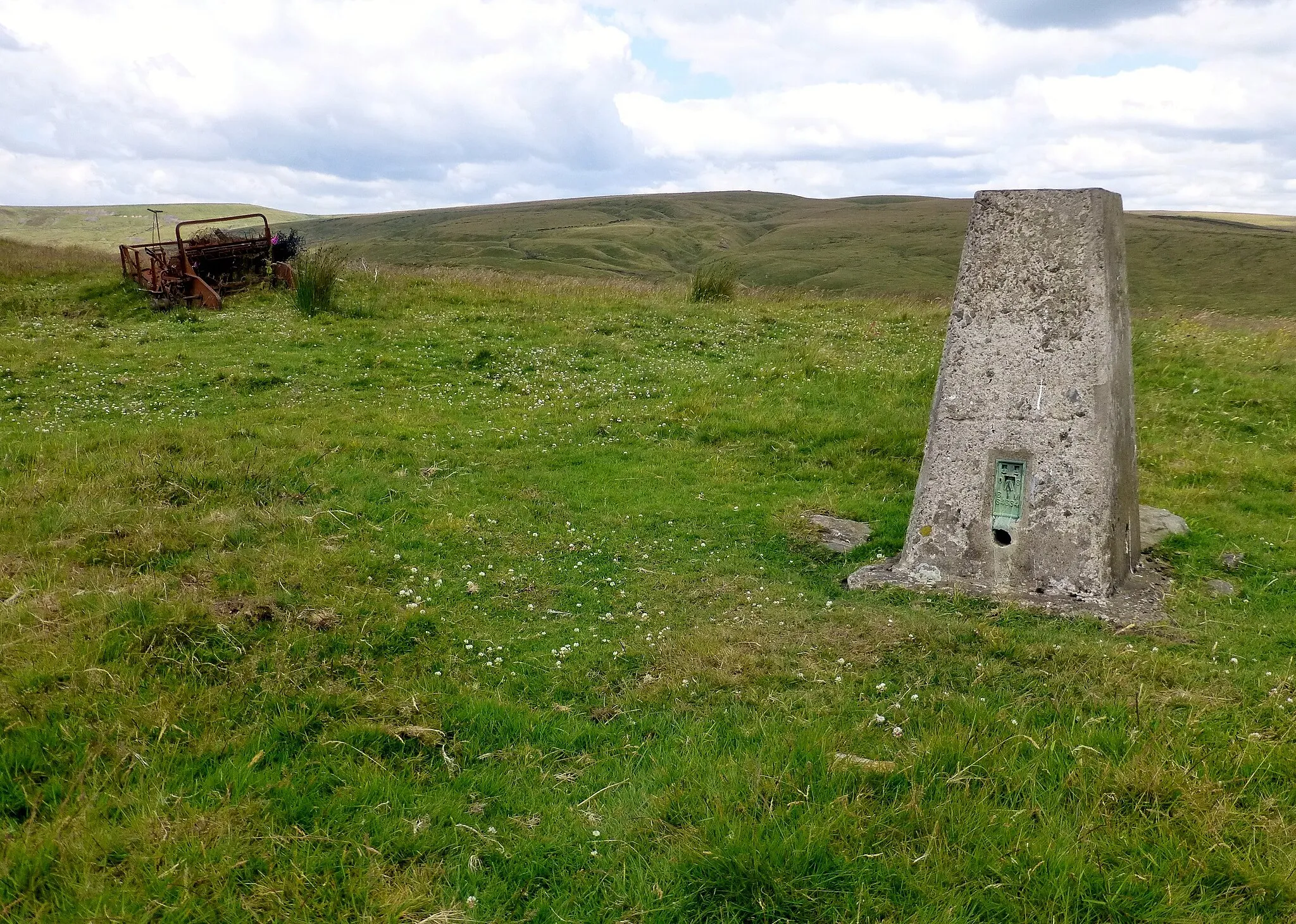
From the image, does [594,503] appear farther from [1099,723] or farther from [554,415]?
[1099,723]

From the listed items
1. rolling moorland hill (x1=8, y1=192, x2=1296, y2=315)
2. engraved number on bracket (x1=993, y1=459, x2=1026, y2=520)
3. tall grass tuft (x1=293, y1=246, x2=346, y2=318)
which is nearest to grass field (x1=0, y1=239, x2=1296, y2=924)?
engraved number on bracket (x1=993, y1=459, x2=1026, y2=520)

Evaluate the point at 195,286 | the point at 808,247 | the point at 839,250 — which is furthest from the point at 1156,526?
the point at 808,247

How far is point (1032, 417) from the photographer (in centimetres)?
693

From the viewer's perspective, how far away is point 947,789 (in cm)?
411

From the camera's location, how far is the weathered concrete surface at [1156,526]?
8234 millimetres

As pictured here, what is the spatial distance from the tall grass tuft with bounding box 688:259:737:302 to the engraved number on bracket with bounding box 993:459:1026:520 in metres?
→ 16.5

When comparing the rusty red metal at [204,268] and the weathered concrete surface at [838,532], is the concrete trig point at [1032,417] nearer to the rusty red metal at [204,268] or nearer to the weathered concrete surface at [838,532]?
the weathered concrete surface at [838,532]

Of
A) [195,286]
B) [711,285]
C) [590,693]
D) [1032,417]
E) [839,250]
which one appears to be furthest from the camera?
[839,250]

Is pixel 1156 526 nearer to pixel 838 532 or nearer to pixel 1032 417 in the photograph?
pixel 1032 417

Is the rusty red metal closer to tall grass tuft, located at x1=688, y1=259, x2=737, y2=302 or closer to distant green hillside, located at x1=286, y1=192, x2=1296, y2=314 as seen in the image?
tall grass tuft, located at x1=688, y1=259, x2=737, y2=302

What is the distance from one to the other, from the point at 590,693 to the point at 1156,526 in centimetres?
655

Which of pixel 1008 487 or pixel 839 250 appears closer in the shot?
pixel 1008 487

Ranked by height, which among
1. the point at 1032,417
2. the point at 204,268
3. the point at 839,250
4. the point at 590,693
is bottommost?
the point at 590,693

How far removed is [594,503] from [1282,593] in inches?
256
